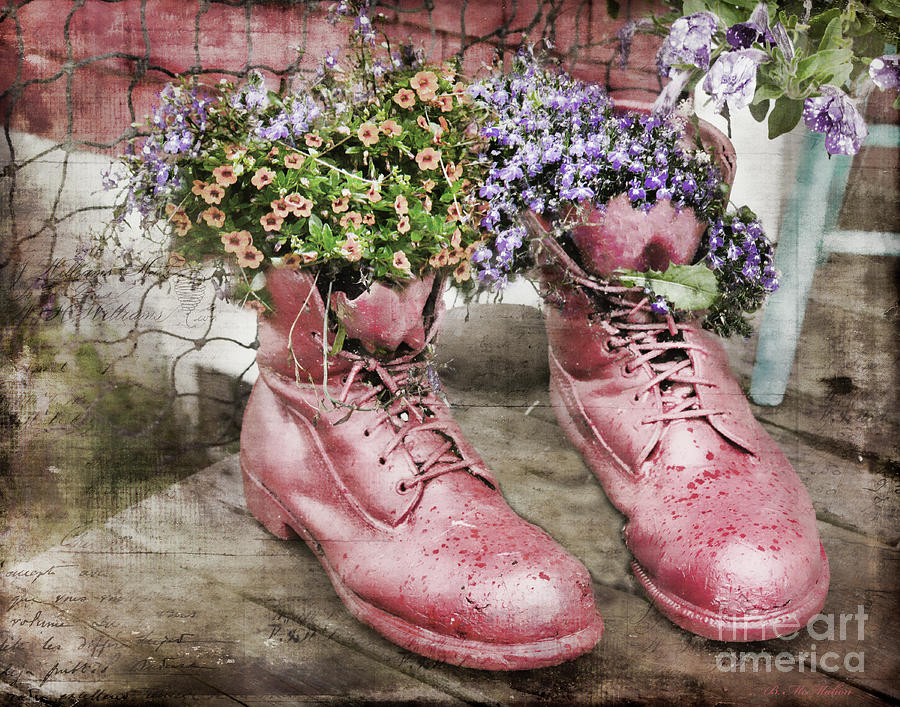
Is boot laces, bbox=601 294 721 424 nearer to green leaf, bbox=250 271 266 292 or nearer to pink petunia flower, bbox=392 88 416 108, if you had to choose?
pink petunia flower, bbox=392 88 416 108

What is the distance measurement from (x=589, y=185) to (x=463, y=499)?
1.64 ft

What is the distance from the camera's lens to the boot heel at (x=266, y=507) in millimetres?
1296

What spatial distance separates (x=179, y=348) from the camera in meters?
1.28

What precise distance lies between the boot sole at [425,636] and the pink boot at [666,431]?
150 millimetres

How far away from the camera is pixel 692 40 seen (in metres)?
1.21

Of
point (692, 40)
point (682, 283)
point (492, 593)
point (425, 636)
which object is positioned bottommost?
point (425, 636)

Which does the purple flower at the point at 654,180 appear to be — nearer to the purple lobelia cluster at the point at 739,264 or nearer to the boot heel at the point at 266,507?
the purple lobelia cluster at the point at 739,264

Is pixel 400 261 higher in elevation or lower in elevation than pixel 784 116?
lower

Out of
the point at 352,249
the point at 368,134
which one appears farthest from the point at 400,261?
the point at 368,134

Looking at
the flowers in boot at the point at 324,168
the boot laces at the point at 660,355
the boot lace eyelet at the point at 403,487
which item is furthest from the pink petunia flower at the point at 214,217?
the boot laces at the point at 660,355

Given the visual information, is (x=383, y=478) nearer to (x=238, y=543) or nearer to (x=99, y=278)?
(x=238, y=543)

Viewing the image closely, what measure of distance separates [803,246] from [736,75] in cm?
28

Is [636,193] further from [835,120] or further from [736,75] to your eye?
[835,120]

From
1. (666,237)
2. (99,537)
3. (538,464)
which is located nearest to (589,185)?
(666,237)
